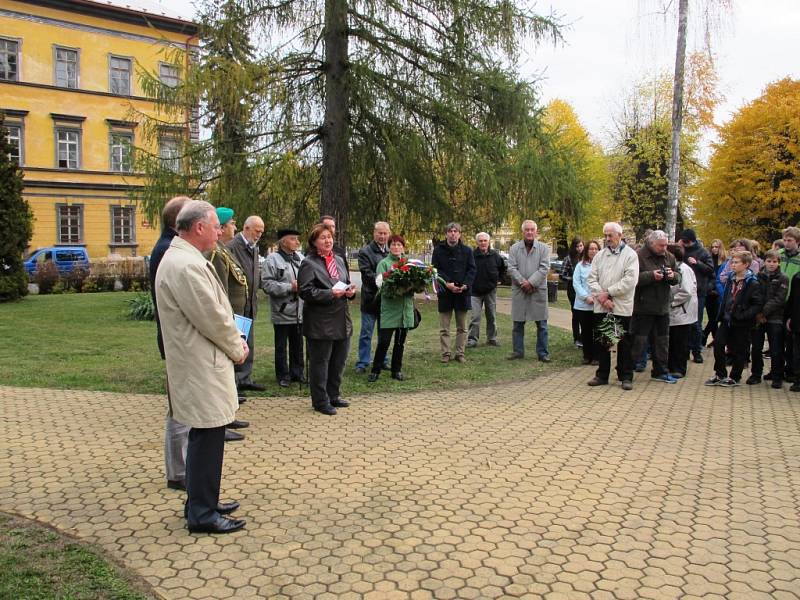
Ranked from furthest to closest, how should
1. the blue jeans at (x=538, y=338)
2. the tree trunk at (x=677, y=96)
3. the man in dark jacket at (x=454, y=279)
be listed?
the tree trunk at (x=677, y=96)
the blue jeans at (x=538, y=338)
the man in dark jacket at (x=454, y=279)

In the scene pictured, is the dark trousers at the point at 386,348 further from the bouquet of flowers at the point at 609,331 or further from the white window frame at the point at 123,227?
the white window frame at the point at 123,227

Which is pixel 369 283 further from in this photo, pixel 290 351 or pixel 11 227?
pixel 11 227

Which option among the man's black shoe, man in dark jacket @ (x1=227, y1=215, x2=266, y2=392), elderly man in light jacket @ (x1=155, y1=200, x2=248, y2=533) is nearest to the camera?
elderly man in light jacket @ (x1=155, y1=200, x2=248, y2=533)

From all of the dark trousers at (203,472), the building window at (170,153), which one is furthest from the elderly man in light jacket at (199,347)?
the building window at (170,153)

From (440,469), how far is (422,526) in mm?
1154

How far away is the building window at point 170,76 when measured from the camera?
13922mm

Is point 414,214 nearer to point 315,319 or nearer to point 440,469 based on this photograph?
point 315,319

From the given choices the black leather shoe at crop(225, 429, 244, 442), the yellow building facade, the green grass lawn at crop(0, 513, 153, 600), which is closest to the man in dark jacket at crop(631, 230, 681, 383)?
the black leather shoe at crop(225, 429, 244, 442)

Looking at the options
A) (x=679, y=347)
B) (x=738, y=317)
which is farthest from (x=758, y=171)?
(x=738, y=317)

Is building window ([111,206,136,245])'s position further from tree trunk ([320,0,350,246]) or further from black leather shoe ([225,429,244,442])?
black leather shoe ([225,429,244,442])

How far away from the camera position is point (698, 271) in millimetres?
11289

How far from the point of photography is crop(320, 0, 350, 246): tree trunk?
15.7 metres

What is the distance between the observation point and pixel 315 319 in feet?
23.0

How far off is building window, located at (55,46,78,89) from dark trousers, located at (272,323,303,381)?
36.4 m
